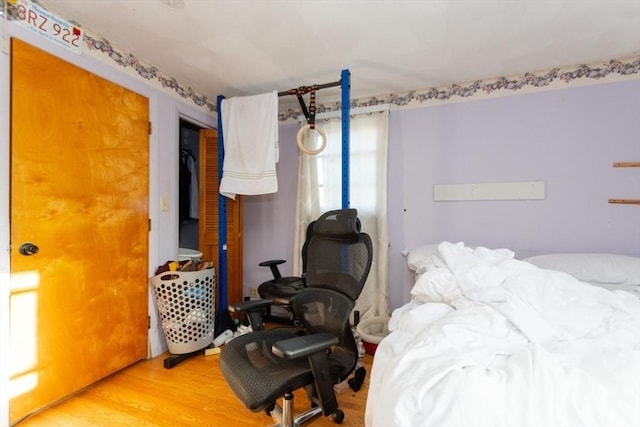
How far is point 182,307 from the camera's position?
2.14 m

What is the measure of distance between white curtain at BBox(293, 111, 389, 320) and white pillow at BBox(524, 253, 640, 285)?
3.97 feet

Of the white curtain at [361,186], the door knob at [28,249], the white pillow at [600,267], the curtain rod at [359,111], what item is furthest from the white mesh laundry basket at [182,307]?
the white pillow at [600,267]

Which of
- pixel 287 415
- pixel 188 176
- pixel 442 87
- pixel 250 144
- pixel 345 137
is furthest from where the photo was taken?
pixel 188 176

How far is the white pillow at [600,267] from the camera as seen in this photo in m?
1.75

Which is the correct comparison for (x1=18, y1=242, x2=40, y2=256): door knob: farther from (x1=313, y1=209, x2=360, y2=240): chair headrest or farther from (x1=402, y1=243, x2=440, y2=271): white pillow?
(x1=402, y1=243, x2=440, y2=271): white pillow

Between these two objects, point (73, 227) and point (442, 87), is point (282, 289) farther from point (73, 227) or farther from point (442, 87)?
point (442, 87)

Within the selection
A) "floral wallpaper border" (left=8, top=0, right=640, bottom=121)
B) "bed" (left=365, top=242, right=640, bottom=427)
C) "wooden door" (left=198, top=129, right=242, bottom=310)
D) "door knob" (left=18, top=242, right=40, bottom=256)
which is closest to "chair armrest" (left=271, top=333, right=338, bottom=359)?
"bed" (left=365, top=242, right=640, bottom=427)

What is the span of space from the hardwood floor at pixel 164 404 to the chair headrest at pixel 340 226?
970mm

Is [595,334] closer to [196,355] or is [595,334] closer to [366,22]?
[366,22]

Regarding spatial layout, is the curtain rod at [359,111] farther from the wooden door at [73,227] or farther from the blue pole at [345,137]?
the wooden door at [73,227]

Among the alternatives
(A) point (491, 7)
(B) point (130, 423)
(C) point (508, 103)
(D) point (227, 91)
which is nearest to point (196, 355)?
(B) point (130, 423)

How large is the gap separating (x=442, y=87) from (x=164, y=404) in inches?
121

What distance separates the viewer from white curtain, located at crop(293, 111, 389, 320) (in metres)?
2.64

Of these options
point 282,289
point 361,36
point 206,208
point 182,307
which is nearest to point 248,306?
point 282,289
